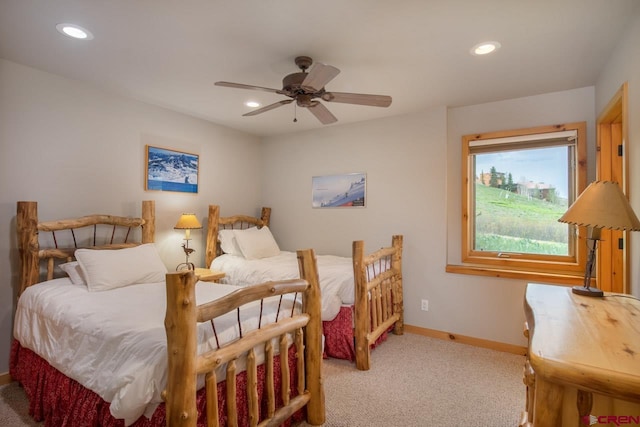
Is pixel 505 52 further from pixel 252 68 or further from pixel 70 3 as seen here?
pixel 70 3

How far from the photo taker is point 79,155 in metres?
2.90

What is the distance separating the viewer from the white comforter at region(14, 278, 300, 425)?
4.58ft

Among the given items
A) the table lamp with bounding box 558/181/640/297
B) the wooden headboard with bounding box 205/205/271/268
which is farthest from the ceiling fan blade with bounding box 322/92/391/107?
the wooden headboard with bounding box 205/205/271/268

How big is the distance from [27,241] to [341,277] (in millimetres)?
2492

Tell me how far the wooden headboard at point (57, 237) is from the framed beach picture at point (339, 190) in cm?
203

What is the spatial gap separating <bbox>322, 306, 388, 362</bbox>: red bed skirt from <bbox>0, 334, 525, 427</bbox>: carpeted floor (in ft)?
0.30

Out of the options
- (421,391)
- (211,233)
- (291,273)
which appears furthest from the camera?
(211,233)

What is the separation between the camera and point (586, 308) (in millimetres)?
1365

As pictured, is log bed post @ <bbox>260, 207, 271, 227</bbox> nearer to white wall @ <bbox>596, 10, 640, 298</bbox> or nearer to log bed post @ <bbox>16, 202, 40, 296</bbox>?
log bed post @ <bbox>16, 202, 40, 296</bbox>

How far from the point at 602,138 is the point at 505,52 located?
1.19 meters

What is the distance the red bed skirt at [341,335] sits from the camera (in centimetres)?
288

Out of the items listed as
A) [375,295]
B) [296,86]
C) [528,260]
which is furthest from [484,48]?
[375,295]

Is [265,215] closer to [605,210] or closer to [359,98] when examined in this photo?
[359,98]

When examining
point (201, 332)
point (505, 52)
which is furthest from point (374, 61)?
point (201, 332)
